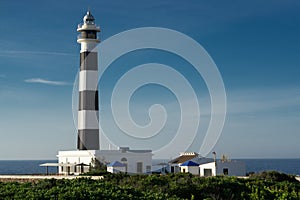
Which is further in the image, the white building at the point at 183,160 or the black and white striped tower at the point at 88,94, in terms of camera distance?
the black and white striped tower at the point at 88,94

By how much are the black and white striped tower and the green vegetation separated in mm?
12127

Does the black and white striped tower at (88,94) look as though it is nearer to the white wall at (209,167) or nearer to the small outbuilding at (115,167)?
the small outbuilding at (115,167)

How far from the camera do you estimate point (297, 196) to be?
15.6 metres

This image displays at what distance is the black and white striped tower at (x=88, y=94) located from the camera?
110 ft

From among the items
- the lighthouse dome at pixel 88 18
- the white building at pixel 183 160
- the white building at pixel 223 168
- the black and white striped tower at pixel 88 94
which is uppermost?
the lighthouse dome at pixel 88 18

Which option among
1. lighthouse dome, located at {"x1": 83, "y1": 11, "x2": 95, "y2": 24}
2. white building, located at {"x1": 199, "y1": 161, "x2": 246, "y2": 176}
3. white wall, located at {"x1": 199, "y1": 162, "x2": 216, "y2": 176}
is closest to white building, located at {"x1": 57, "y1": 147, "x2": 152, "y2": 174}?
white wall, located at {"x1": 199, "y1": 162, "x2": 216, "y2": 176}

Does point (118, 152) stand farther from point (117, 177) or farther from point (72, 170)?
point (117, 177)

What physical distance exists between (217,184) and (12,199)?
7.51 metres

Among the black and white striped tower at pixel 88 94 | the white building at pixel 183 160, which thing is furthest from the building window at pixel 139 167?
the black and white striped tower at pixel 88 94

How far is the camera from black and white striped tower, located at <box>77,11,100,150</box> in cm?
3344

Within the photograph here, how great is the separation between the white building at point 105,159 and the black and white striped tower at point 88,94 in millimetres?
925

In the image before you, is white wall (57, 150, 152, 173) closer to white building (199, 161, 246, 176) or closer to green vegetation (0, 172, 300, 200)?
white building (199, 161, 246, 176)

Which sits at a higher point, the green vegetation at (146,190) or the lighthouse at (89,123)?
the lighthouse at (89,123)

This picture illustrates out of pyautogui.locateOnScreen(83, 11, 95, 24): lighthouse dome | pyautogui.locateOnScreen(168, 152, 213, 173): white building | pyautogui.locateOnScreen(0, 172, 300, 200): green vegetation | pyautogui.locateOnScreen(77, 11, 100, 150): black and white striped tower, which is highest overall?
pyautogui.locateOnScreen(83, 11, 95, 24): lighthouse dome
